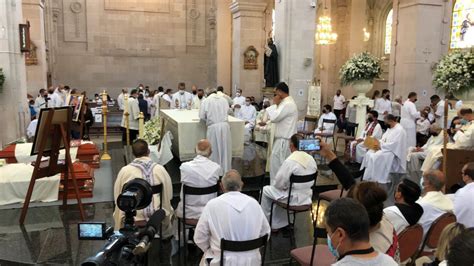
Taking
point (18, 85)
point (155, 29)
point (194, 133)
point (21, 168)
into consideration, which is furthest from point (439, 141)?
point (155, 29)

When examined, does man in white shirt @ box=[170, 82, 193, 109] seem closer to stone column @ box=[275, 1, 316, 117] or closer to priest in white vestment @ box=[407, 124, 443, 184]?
stone column @ box=[275, 1, 316, 117]

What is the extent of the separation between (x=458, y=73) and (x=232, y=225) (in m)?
6.56

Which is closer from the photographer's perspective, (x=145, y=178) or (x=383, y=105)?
(x=145, y=178)

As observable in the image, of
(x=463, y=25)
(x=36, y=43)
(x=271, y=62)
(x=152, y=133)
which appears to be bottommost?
(x=152, y=133)

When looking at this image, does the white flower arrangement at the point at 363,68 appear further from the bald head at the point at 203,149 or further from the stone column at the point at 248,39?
the bald head at the point at 203,149

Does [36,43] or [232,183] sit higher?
[36,43]

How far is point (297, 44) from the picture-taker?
10.9 m

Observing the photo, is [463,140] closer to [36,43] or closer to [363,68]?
[363,68]

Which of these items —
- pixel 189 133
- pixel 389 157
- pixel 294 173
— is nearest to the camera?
pixel 294 173

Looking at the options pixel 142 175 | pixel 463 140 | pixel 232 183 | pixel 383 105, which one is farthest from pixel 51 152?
pixel 383 105

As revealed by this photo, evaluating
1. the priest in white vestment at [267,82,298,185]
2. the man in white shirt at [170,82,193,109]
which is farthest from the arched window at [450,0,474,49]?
the priest in white vestment at [267,82,298,185]

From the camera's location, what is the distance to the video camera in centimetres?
208

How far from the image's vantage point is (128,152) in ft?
31.4

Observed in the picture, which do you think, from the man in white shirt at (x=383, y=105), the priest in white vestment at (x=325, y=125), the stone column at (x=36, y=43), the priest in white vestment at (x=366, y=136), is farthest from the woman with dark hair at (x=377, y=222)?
the stone column at (x=36, y=43)
